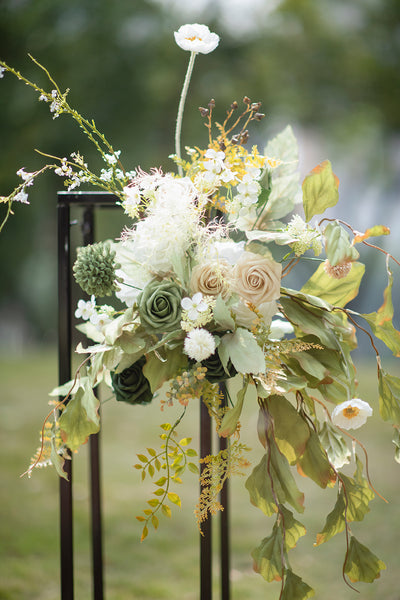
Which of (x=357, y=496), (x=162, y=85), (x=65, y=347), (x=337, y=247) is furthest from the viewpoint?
(x=162, y=85)

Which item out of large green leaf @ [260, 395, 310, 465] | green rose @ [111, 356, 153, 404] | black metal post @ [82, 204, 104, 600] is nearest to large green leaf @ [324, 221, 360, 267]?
large green leaf @ [260, 395, 310, 465]

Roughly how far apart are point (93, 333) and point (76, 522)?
1.66m

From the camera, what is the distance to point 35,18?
518 centimetres

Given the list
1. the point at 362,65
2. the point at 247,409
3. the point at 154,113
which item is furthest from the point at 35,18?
the point at 247,409

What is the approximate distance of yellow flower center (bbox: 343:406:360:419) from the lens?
0.70 metres

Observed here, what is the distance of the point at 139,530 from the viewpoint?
7.19 ft

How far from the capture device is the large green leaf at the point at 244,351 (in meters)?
0.68

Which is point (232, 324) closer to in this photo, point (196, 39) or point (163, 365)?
point (163, 365)

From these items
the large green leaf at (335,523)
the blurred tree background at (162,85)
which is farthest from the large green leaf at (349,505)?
the blurred tree background at (162,85)

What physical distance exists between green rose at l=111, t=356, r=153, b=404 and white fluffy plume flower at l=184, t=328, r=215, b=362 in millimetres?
140

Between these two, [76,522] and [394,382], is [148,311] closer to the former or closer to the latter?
[394,382]

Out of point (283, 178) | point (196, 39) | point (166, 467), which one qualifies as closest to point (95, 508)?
point (166, 467)

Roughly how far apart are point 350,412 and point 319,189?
0.30 metres

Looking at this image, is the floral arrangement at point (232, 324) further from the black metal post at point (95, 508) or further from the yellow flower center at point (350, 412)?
the black metal post at point (95, 508)
